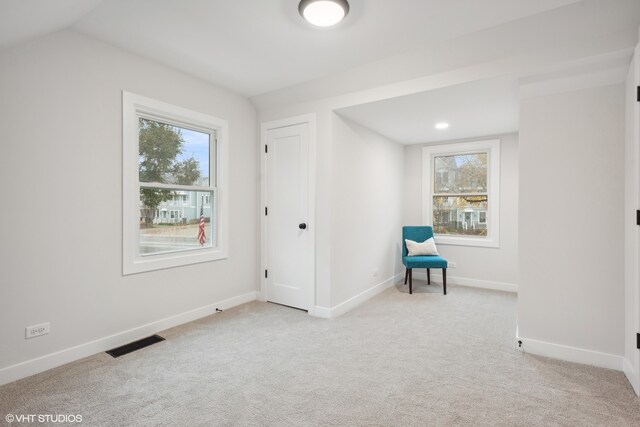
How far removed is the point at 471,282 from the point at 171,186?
434 cm

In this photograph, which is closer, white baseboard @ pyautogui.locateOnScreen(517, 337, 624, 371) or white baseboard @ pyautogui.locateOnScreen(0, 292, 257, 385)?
white baseboard @ pyautogui.locateOnScreen(0, 292, 257, 385)

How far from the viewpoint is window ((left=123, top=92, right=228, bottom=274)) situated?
278 centimetres

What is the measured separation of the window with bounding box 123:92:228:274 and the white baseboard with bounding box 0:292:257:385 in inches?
20.7

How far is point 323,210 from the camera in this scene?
11.3ft

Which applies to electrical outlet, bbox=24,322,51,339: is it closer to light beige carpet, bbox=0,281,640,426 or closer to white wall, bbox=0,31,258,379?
white wall, bbox=0,31,258,379

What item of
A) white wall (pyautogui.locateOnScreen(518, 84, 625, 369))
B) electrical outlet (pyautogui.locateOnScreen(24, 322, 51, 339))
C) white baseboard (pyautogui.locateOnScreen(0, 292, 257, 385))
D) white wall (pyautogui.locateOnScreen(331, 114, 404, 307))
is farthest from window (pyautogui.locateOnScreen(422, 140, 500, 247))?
electrical outlet (pyautogui.locateOnScreen(24, 322, 51, 339))

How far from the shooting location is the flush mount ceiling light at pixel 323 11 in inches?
78.7

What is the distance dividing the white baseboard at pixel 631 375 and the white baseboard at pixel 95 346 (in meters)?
3.48

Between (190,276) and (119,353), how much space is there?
0.92 metres

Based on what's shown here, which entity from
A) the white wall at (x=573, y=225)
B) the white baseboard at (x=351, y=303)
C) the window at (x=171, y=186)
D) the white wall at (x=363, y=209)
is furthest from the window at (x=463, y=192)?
the window at (x=171, y=186)

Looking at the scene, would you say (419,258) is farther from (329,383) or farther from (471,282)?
(329,383)

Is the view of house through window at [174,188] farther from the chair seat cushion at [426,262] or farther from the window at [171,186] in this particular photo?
the chair seat cushion at [426,262]

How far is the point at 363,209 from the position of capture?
4.07 meters

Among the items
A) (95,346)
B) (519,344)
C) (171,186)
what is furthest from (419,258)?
(95,346)
